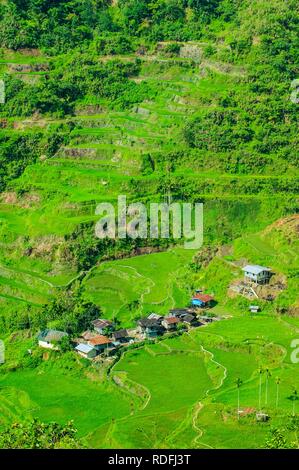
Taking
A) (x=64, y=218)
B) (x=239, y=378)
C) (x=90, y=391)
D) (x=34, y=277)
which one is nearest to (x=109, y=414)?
(x=90, y=391)

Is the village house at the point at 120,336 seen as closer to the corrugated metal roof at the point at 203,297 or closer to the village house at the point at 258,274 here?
the corrugated metal roof at the point at 203,297

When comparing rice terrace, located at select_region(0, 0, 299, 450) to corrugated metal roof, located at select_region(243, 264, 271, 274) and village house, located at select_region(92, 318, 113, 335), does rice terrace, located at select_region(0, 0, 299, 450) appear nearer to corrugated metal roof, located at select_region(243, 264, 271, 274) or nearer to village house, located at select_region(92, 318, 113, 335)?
corrugated metal roof, located at select_region(243, 264, 271, 274)

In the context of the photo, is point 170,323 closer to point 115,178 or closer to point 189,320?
point 189,320

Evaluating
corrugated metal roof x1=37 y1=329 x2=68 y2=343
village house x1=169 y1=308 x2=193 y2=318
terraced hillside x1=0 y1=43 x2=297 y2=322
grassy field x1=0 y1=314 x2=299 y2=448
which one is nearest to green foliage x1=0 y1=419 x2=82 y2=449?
grassy field x1=0 y1=314 x2=299 y2=448

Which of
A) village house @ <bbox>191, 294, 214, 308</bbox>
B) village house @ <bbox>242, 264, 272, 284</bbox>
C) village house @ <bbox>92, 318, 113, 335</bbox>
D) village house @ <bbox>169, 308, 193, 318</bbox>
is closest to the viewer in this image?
village house @ <bbox>92, 318, 113, 335</bbox>

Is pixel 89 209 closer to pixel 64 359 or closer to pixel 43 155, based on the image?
pixel 43 155

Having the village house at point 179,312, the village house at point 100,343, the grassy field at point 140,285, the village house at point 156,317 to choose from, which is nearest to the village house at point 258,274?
the grassy field at point 140,285
